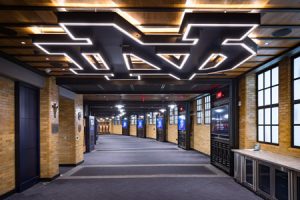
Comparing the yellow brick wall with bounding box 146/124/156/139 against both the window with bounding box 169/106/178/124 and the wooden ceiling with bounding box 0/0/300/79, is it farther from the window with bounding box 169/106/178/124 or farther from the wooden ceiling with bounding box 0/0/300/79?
the wooden ceiling with bounding box 0/0/300/79

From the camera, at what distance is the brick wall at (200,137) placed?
1600 centimetres

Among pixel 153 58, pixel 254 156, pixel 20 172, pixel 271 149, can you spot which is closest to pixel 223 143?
pixel 271 149

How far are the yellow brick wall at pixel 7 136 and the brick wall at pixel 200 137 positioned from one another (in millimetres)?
10155

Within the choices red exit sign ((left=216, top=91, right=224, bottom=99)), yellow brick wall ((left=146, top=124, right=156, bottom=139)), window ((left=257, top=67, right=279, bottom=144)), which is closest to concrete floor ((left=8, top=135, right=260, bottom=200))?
window ((left=257, top=67, right=279, bottom=144))

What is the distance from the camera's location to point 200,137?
57.7ft

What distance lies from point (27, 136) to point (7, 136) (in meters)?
1.05

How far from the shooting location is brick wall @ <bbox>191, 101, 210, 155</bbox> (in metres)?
16.0

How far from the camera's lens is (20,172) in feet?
26.3

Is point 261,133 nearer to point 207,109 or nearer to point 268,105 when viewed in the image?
point 268,105

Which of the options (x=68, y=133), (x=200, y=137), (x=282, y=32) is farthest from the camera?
(x=200, y=137)

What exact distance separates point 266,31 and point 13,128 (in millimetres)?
6281

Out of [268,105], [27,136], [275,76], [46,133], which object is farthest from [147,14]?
[46,133]

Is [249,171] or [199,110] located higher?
[199,110]

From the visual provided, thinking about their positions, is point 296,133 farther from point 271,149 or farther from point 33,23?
point 33,23
